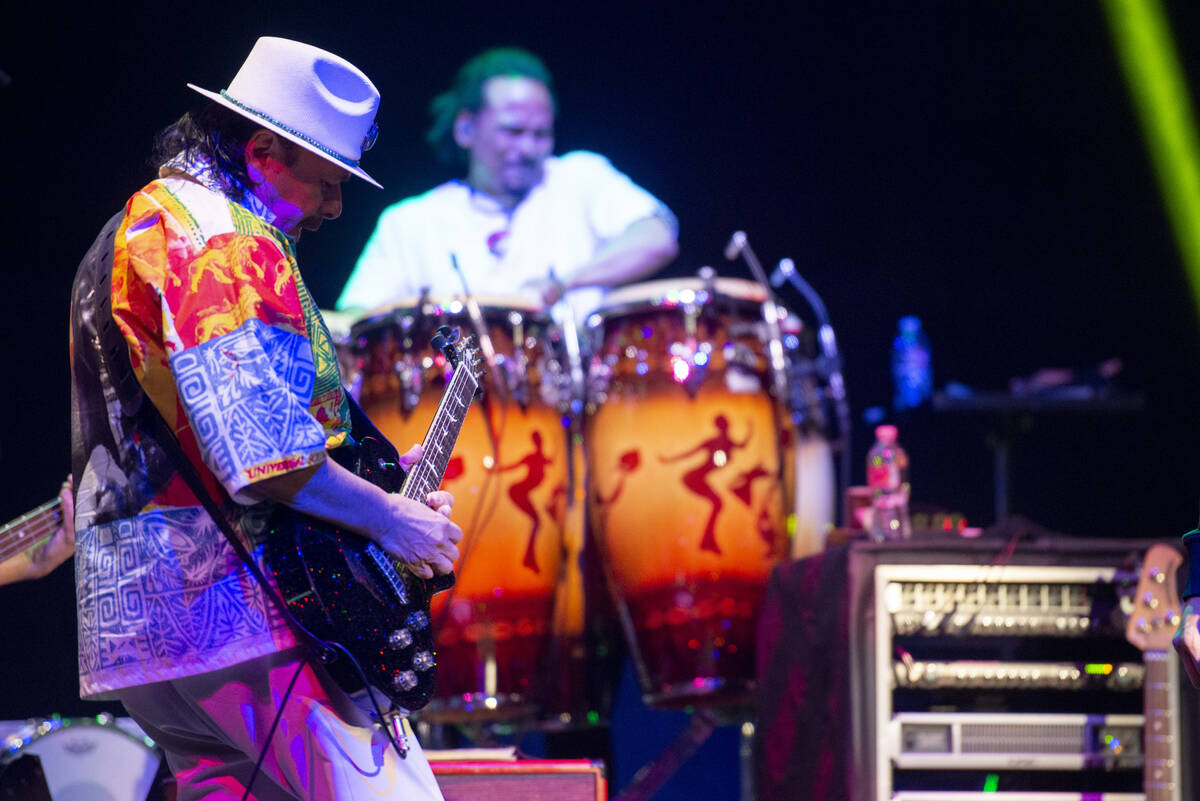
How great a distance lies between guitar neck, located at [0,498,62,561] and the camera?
3.15m

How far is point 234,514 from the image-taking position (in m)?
1.99

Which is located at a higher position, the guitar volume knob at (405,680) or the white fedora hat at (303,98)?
the white fedora hat at (303,98)

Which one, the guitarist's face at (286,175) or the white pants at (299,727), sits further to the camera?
the guitarist's face at (286,175)

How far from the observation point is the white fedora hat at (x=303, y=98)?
85.1 inches

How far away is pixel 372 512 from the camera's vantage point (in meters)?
2.00

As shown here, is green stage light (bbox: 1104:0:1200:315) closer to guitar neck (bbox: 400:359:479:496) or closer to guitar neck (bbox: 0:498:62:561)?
guitar neck (bbox: 400:359:479:496)

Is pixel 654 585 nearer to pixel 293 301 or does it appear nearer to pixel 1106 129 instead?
pixel 293 301

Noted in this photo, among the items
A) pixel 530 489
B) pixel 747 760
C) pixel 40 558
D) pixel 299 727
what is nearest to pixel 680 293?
pixel 530 489

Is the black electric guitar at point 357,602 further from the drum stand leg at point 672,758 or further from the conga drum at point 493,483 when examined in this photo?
the drum stand leg at point 672,758

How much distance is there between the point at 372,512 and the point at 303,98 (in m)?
0.70

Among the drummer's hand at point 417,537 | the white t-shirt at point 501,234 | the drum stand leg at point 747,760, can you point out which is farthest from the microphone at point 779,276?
the drummer's hand at point 417,537

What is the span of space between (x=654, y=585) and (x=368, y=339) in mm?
1234

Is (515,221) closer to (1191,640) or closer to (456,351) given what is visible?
(456,351)

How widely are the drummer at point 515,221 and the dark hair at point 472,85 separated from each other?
0.01 m
